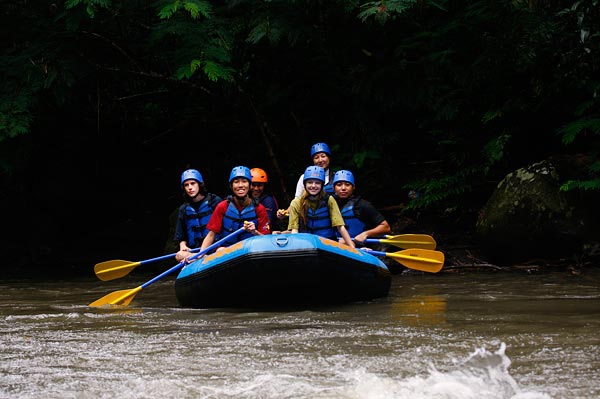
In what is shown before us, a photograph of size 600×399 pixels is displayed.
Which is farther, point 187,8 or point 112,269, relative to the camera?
point 112,269

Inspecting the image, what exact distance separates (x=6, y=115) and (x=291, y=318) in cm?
464

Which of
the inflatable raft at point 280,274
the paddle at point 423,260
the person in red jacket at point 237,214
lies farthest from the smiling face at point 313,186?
the paddle at point 423,260

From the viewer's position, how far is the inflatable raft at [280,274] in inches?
218

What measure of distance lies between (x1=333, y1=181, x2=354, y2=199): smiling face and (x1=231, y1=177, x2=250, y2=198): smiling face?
999 mm

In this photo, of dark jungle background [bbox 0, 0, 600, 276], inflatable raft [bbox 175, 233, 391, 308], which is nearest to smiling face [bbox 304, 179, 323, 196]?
inflatable raft [bbox 175, 233, 391, 308]

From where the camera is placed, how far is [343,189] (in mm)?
7477

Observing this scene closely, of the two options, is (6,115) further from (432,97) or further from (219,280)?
(432,97)

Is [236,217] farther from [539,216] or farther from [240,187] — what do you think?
[539,216]

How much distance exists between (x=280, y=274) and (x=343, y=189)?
2061 millimetres

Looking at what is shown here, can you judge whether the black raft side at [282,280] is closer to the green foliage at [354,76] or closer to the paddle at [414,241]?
the paddle at [414,241]

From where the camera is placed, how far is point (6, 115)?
8.31 metres

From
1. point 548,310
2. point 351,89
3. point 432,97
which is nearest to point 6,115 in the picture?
point 351,89

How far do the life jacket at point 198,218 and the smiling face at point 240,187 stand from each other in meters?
0.74

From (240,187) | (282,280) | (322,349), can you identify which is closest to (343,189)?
(240,187)
